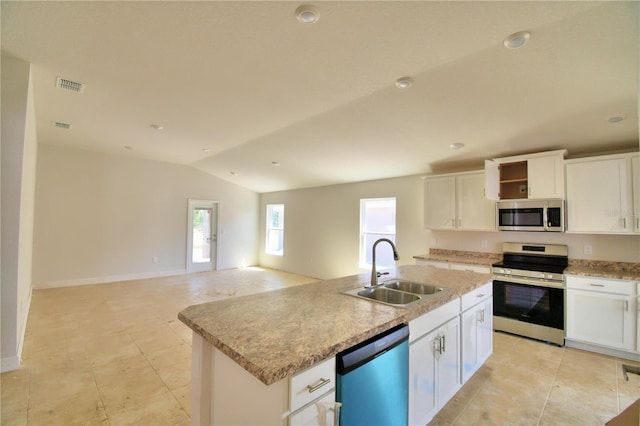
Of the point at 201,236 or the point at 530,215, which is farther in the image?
the point at 201,236

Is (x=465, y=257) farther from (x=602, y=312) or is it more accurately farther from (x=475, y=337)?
(x=475, y=337)

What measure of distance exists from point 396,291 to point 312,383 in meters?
1.25

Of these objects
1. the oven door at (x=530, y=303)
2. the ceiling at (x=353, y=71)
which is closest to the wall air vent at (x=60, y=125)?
the ceiling at (x=353, y=71)

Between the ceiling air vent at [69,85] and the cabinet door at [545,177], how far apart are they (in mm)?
5261

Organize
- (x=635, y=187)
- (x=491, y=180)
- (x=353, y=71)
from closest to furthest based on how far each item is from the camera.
→ (x=353, y=71) → (x=635, y=187) → (x=491, y=180)

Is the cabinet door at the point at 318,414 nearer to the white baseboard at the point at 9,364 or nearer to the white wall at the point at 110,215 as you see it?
the white baseboard at the point at 9,364

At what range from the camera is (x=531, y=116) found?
291 cm

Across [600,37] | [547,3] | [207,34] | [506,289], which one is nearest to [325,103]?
[207,34]

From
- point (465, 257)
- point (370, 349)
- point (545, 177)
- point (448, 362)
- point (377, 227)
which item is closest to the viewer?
point (370, 349)

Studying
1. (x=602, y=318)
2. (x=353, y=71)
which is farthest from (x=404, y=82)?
(x=602, y=318)

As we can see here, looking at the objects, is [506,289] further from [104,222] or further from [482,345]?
[104,222]

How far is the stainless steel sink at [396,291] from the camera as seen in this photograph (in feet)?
6.94

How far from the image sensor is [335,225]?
652cm

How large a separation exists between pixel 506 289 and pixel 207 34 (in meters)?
4.19
